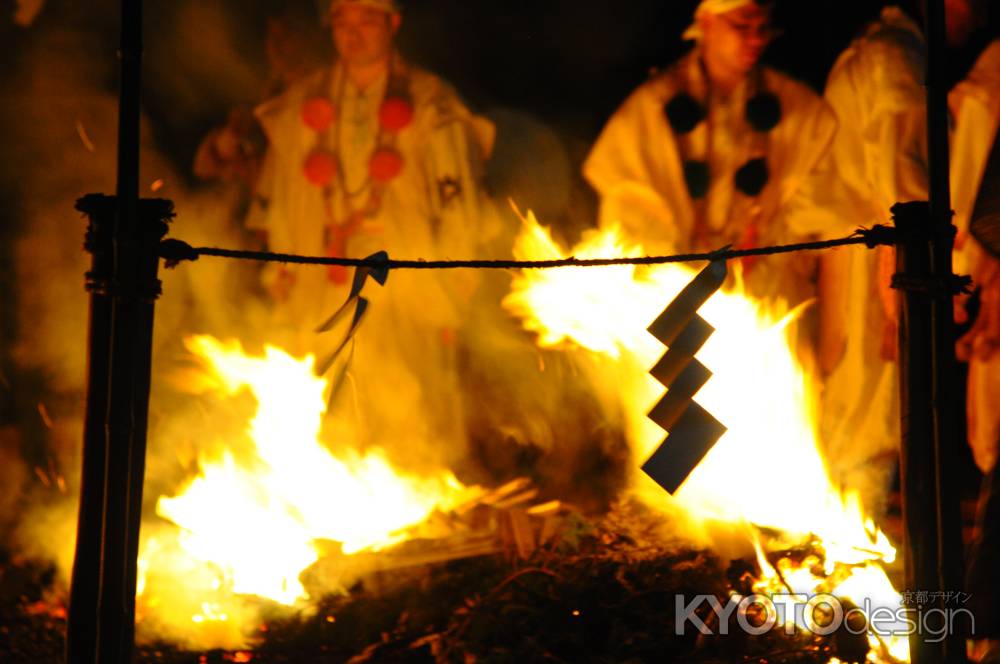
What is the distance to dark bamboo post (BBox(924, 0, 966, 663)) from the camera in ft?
13.9

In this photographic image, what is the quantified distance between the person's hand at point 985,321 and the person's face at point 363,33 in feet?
15.2

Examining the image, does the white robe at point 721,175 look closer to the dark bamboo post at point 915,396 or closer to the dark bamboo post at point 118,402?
the dark bamboo post at point 915,396

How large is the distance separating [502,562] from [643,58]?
3.97m

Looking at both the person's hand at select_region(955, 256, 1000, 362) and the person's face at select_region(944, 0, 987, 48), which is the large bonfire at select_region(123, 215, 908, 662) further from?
the person's face at select_region(944, 0, 987, 48)

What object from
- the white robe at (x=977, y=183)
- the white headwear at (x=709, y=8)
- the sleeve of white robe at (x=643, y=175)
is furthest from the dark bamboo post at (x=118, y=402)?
the white robe at (x=977, y=183)

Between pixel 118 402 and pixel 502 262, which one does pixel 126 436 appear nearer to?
pixel 118 402

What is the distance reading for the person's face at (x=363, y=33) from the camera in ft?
27.8

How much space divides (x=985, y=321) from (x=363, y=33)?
497cm

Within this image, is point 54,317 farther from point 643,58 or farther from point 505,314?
point 643,58

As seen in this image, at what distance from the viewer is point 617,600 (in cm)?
639

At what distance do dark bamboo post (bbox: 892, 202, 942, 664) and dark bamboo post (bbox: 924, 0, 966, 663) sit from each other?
3 centimetres

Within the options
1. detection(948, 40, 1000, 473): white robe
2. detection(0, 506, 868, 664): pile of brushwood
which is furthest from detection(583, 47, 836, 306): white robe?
detection(0, 506, 868, 664): pile of brushwood

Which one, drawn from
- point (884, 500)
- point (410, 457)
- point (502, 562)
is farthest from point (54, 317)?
point (884, 500)

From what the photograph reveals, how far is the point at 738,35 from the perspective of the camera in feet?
27.0
